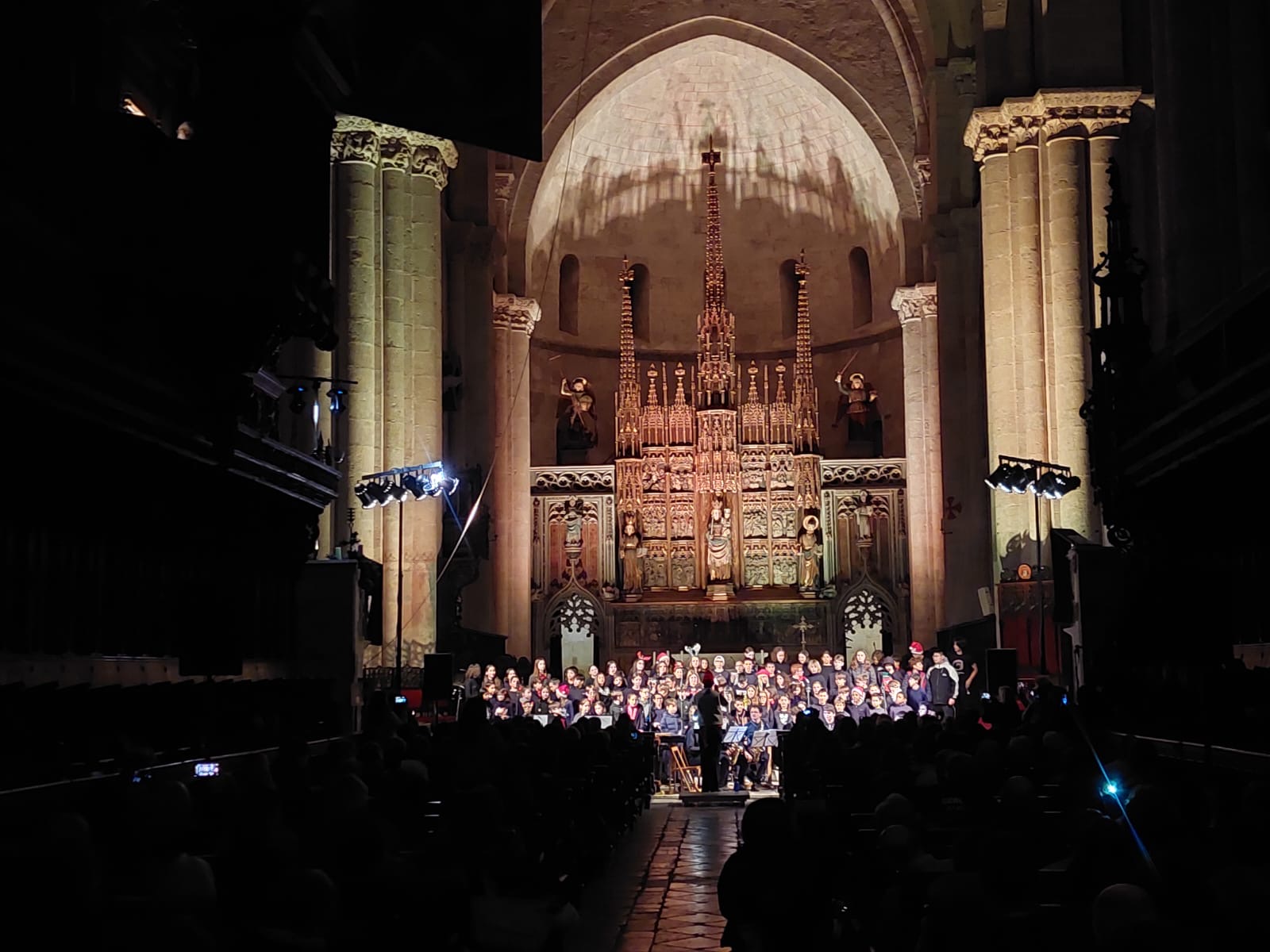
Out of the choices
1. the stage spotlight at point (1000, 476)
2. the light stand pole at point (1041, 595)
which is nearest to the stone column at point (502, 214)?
the light stand pole at point (1041, 595)

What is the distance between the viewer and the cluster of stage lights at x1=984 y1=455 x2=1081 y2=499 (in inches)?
795

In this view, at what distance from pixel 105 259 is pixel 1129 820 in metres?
7.02

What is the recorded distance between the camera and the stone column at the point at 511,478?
33.1 metres

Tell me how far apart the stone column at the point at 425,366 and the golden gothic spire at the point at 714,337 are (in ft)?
36.5

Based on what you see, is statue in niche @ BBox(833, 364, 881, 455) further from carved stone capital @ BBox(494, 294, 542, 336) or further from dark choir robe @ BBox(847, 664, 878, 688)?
dark choir robe @ BBox(847, 664, 878, 688)

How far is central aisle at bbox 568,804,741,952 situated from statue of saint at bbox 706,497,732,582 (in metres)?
18.4

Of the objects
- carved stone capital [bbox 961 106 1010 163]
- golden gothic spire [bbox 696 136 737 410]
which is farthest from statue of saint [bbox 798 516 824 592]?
carved stone capital [bbox 961 106 1010 163]

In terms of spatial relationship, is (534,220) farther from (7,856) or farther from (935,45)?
(7,856)

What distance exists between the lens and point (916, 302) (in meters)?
33.7

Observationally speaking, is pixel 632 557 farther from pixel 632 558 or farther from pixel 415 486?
pixel 415 486

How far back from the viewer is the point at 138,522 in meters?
11.8

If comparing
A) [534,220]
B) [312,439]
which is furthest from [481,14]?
[534,220]

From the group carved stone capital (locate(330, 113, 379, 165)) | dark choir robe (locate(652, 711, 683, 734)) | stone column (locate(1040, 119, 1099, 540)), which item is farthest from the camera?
dark choir robe (locate(652, 711, 683, 734))

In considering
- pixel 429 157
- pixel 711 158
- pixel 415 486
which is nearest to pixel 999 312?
pixel 429 157
